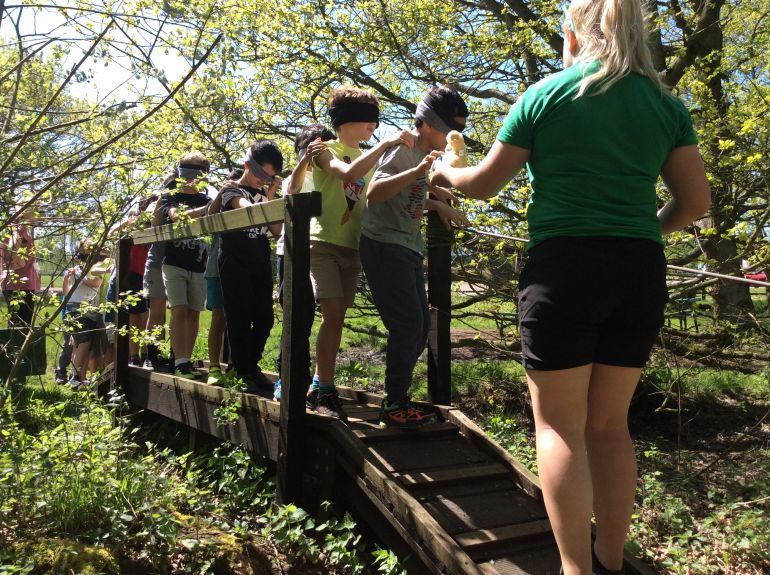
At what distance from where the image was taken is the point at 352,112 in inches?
142

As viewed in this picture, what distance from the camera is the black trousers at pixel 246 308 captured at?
4227mm

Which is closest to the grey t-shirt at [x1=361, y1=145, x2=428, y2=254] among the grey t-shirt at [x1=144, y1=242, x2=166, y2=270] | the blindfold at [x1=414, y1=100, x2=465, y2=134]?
the blindfold at [x1=414, y1=100, x2=465, y2=134]

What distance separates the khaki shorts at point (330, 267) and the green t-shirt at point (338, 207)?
0.05 metres

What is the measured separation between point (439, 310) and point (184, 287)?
1.89m

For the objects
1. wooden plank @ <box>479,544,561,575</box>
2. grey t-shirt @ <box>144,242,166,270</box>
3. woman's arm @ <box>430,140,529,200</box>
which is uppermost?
woman's arm @ <box>430,140,529,200</box>

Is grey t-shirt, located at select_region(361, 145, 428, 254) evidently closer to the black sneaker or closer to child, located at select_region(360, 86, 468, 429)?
child, located at select_region(360, 86, 468, 429)

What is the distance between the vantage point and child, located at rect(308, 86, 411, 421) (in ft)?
11.8

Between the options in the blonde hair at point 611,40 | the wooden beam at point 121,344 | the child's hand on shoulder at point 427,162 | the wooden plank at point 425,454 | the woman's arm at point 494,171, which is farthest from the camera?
the wooden beam at point 121,344

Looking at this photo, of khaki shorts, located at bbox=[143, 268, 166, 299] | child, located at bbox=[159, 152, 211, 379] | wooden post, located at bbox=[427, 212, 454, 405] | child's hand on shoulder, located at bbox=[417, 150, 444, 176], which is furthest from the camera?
khaki shorts, located at bbox=[143, 268, 166, 299]

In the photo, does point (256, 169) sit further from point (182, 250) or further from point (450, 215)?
point (450, 215)

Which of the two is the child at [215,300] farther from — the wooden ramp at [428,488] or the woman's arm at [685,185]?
the woman's arm at [685,185]

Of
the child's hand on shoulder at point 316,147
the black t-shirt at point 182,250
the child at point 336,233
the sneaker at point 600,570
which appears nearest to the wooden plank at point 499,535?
the sneaker at point 600,570

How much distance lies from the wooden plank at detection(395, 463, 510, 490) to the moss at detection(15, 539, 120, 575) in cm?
120

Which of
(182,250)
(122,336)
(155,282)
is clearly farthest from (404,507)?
(122,336)
